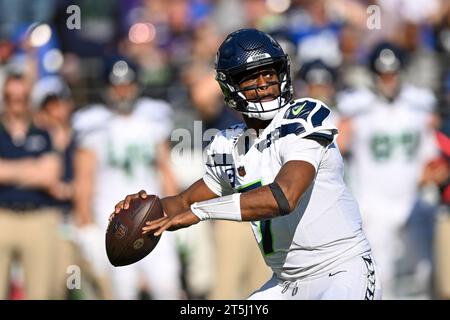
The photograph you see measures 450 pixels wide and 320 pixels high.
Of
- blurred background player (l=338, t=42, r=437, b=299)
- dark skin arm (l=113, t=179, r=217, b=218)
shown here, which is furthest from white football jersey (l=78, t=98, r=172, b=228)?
dark skin arm (l=113, t=179, r=217, b=218)

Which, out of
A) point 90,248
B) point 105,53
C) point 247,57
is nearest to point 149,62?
point 105,53

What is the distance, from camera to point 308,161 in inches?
196

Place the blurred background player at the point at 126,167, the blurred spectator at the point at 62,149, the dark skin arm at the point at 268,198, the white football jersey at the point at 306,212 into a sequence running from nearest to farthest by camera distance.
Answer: the dark skin arm at the point at 268,198, the white football jersey at the point at 306,212, the blurred background player at the point at 126,167, the blurred spectator at the point at 62,149

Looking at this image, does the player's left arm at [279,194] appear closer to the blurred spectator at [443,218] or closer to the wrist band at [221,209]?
the wrist band at [221,209]

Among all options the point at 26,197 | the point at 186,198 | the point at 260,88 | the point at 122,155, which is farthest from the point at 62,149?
the point at 260,88

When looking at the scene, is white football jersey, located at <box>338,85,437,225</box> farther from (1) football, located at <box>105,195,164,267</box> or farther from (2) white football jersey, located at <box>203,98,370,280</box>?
(1) football, located at <box>105,195,164,267</box>

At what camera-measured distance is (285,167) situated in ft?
16.4

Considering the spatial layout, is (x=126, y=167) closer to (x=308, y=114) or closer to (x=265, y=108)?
(x=265, y=108)

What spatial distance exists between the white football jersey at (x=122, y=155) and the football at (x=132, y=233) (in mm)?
3935

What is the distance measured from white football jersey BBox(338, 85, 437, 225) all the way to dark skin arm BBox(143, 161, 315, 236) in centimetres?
442

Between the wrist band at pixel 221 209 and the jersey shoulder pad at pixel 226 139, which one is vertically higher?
the jersey shoulder pad at pixel 226 139

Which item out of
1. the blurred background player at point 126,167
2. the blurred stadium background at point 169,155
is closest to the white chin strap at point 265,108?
the blurred stadium background at point 169,155

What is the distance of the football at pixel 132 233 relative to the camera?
16.7ft

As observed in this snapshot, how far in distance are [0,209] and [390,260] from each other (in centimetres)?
336
